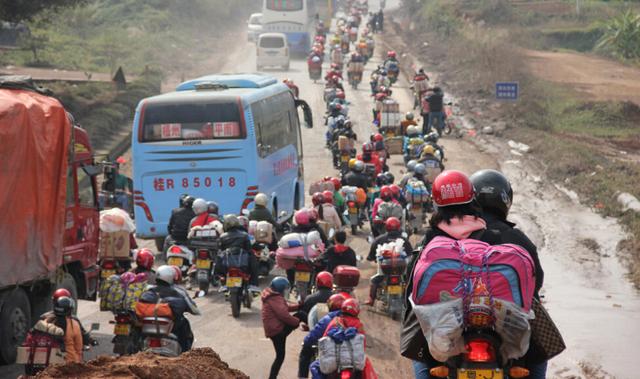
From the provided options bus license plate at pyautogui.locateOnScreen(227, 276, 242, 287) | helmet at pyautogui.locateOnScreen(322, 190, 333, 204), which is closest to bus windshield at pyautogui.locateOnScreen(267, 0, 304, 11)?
helmet at pyautogui.locateOnScreen(322, 190, 333, 204)

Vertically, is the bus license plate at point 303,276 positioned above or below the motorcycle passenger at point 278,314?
below

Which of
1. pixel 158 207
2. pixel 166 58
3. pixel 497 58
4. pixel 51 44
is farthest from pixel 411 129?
pixel 166 58

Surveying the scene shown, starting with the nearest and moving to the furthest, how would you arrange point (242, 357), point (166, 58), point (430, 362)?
1. point (430, 362)
2. point (242, 357)
3. point (166, 58)

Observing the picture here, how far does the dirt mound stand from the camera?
7562 mm

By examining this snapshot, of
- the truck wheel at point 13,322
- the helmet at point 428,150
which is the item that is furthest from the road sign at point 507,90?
the truck wheel at point 13,322

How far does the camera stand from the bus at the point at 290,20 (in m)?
62.0

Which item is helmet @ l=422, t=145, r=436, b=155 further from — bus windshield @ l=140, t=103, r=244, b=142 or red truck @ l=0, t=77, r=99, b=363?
red truck @ l=0, t=77, r=99, b=363

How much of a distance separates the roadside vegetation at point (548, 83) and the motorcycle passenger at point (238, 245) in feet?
26.0

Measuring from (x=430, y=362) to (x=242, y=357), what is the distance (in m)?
8.06

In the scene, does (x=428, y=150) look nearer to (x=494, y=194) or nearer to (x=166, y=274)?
(x=166, y=274)

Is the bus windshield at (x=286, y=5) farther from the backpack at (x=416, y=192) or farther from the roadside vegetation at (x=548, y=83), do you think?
the backpack at (x=416, y=192)

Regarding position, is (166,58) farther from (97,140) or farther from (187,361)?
(187,361)

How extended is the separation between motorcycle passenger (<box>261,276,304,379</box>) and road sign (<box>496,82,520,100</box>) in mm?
27002

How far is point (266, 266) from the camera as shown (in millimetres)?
18031
